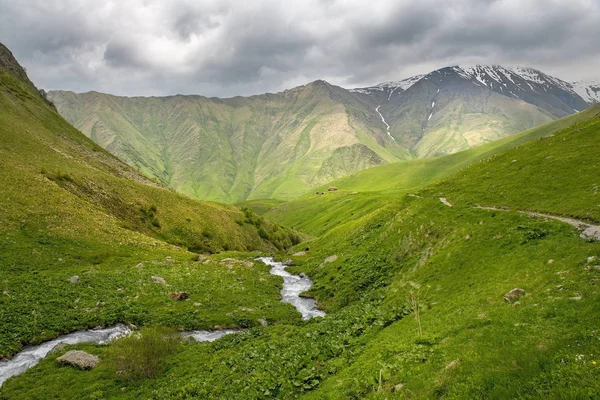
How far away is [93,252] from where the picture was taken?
2104 inches

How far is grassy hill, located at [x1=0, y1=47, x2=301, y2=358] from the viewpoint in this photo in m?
36.7

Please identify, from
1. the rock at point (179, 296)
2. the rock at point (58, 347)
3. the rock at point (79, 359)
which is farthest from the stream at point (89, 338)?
the rock at point (179, 296)

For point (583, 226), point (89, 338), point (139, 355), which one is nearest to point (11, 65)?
point (89, 338)

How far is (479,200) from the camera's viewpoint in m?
48.2

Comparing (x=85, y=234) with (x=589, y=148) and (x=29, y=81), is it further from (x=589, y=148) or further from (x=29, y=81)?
(x=29, y=81)

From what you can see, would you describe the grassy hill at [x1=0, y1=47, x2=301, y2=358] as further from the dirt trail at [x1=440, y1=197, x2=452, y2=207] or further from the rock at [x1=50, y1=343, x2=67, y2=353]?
the dirt trail at [x1=440, y1=197, x2=452, y2=207]

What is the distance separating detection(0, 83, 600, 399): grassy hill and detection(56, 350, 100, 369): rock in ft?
2.28

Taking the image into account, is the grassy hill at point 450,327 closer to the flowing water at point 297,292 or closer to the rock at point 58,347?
the rock at point 58,347

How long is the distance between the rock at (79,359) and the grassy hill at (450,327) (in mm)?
695

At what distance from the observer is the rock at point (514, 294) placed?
892 inches

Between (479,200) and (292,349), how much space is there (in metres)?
35.9

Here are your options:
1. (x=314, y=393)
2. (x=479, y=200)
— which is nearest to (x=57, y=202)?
(x=314, y=393)

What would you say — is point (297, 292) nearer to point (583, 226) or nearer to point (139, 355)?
point (139, 355)

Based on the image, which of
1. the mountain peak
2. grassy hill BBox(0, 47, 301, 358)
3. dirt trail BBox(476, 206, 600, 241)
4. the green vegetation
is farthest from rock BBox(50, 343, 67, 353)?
the mountain peak
